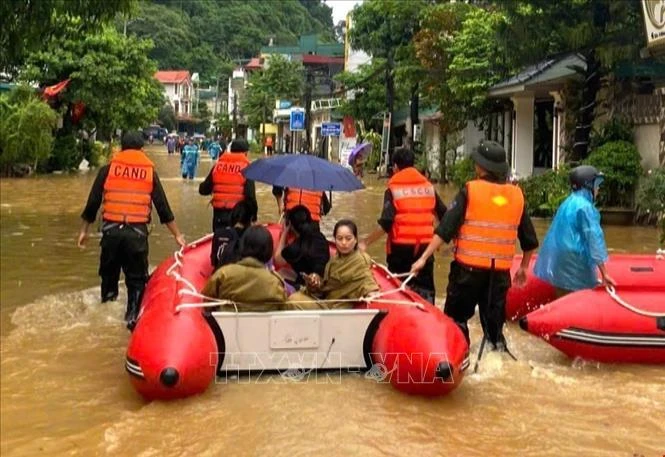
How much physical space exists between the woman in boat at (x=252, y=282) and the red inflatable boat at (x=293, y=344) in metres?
0.12

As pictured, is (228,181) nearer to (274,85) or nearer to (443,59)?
(443,59)

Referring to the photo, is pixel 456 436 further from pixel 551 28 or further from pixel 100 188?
pixel 551 28

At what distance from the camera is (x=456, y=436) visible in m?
5.03

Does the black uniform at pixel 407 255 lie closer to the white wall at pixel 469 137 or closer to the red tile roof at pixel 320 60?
the white wall at pixel 469 137

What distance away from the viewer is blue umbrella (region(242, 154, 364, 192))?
7.12m

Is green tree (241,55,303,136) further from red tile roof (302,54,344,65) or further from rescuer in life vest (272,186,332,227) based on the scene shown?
rescuer in life vest (272,186,332,227)

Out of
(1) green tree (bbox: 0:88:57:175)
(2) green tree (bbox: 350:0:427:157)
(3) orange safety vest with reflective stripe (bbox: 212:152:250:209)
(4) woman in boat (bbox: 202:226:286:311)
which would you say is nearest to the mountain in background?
(2) green tree (bbox: 350:0:427:157)

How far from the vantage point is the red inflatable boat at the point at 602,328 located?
21.3 ft

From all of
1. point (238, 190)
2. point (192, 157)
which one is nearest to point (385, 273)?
point (238, 190)

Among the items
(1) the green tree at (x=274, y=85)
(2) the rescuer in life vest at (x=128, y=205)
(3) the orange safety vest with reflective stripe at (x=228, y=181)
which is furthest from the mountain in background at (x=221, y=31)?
(2) the rescuer in life vest at (x=128, y=205)

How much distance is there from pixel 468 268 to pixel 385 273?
102 centimetres

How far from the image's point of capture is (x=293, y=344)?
19.1 ft

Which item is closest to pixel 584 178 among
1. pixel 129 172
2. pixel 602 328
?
pixel 602 328

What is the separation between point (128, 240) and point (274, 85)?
53.4 metres
